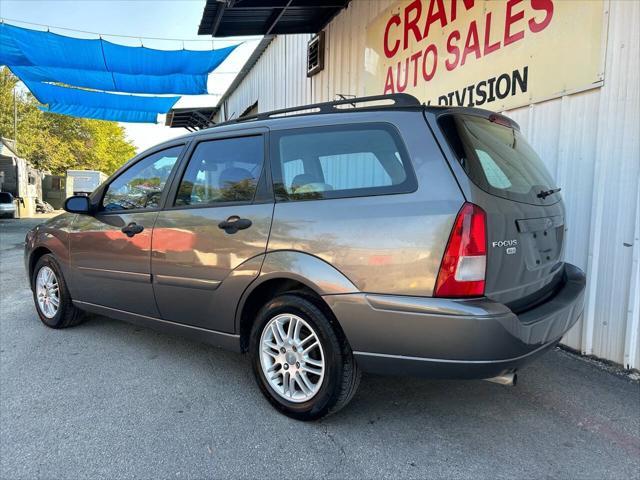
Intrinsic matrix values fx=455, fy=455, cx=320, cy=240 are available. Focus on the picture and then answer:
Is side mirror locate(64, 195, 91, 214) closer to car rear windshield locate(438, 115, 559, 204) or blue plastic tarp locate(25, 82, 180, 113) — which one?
car rear windshield locate(438, 115, 559, 204)

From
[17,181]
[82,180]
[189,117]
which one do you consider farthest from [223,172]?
[82,180]

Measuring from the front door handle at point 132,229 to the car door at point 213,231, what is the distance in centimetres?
21

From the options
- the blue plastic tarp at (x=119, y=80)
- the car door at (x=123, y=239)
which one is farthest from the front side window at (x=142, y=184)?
the blue plastic tarp at (x=119, y=80)

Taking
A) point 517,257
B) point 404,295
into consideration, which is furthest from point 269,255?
point 517,257

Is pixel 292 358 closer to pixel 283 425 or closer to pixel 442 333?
pixel 283 425

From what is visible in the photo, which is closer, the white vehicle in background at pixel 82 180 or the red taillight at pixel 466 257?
the red taillight at pixel 466 257

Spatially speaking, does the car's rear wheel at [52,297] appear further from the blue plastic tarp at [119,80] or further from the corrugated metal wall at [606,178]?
the blue plastic tarp at [119,80]

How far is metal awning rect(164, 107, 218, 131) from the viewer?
20.3m

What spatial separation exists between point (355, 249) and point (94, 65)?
10.1m

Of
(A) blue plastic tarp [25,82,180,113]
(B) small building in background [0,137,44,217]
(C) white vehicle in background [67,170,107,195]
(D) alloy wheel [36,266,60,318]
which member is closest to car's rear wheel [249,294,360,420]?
(D) alloy wheel [36,266,60,318]

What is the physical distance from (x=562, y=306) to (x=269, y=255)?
1674mm

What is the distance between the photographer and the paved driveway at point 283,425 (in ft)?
7.46

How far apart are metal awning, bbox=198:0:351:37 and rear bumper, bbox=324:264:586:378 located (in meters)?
5.36

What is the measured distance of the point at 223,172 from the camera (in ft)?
10.2
